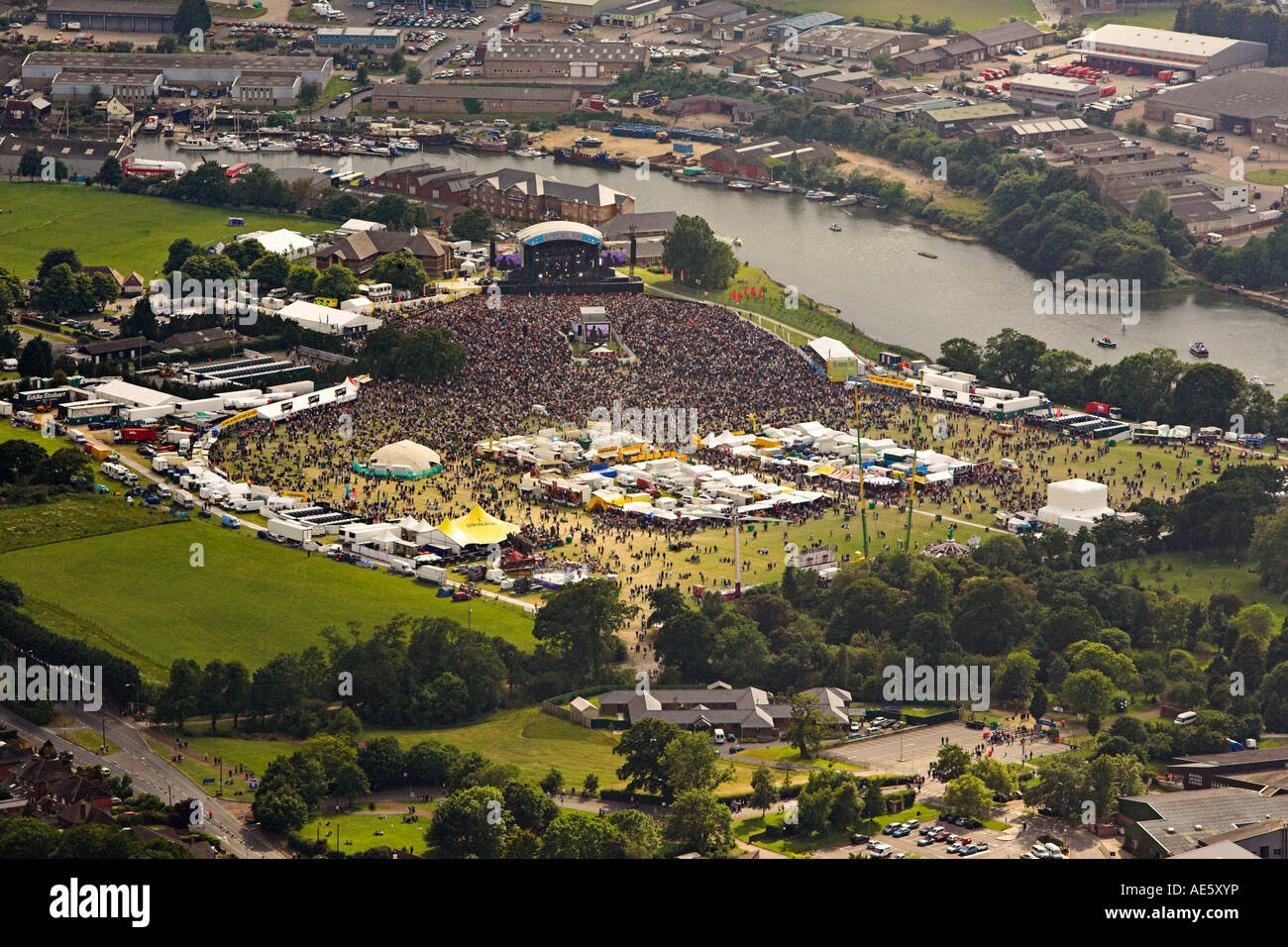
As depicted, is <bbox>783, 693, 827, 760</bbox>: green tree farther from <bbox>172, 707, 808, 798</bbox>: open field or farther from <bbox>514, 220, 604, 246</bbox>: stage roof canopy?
<bbox>514, 220, 604, 246</bbox>: stage roof canopy

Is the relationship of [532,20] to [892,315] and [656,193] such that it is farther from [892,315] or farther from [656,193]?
[892,315]

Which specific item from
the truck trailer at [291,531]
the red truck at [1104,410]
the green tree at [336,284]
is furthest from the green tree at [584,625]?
the green tree at [336,284]

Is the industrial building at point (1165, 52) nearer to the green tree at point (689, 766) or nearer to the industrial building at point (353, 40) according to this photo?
the industrial building at point (353, 40)

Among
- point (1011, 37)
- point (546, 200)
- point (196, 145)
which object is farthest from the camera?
point (1011, 37)

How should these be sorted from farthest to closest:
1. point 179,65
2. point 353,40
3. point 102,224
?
point 353,40, point 179,65, point 102,224

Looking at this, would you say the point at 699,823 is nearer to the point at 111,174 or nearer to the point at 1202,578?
the point at 1202,578

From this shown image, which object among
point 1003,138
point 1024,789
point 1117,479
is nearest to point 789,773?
point 1024,789

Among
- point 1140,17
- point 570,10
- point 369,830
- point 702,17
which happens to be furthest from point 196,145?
point 369,830
